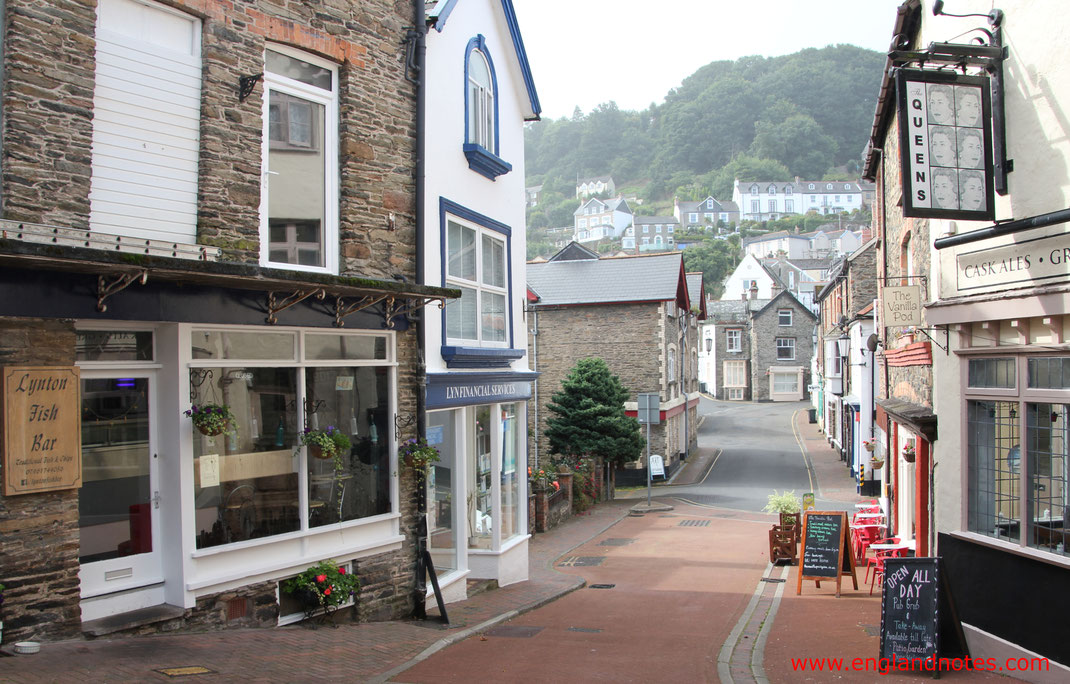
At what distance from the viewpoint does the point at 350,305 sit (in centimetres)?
925

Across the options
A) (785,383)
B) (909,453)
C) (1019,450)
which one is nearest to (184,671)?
(1019,450)

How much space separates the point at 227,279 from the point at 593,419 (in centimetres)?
2222

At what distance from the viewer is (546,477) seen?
77.3ft

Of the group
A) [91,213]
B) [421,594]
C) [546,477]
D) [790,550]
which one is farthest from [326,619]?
[546,477]

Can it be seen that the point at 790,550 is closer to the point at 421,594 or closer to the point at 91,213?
the point at 421,594

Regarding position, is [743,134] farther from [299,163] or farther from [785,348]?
[299,163]

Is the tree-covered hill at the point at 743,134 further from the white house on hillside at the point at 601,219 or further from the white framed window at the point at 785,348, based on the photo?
the white framed window at the point at 785,348

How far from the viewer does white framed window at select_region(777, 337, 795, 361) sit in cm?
6400

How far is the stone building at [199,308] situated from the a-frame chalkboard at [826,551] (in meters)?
6.72

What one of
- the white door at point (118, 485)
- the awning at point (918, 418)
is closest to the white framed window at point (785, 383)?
the awning at point (918, 418)

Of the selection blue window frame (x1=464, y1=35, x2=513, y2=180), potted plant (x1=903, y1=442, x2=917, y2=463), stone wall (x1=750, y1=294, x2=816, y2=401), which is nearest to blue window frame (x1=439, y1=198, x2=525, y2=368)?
blue window frame (x1=464, y1=35, x2=513, y2=180)

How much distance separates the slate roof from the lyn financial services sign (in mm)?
25433

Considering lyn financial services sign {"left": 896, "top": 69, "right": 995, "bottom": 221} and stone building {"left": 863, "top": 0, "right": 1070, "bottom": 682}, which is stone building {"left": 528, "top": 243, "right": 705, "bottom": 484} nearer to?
stone building {"left": 863, "top": 0, "right": 1070, "bottom": 682}

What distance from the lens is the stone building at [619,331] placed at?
3356cm
